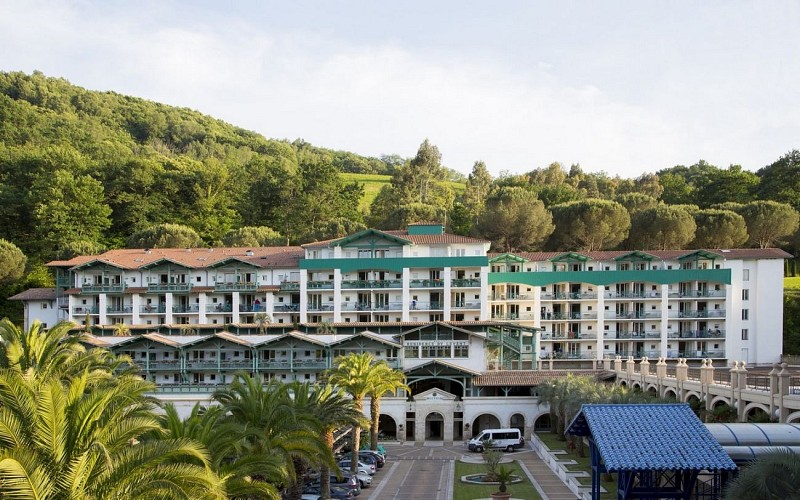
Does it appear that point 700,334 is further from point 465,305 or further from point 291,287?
point 291,287

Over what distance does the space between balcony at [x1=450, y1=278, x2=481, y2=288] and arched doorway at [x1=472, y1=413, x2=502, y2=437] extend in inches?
613

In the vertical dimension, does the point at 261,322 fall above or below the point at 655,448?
below

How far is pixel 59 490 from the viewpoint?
14.5 meters

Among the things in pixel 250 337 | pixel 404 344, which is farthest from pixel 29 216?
pixel 404 344

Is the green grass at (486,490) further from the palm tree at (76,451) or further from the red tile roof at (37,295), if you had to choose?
the red tile roof at (37,295)

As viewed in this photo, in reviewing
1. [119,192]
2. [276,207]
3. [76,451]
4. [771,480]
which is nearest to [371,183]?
[276,207]

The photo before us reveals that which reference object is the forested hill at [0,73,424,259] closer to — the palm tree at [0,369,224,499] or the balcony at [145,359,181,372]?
the balcony at [145,359,181,372]

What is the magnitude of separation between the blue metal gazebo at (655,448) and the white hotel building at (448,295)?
44.8 meters

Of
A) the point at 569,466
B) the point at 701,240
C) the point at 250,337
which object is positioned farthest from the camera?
the point at 701,240

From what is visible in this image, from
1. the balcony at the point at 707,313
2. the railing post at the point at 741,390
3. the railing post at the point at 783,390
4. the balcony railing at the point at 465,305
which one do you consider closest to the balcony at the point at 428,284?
the balcony railing at the point at 465,305

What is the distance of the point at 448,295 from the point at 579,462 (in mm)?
30012

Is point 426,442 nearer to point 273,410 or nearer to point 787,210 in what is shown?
point 273,410

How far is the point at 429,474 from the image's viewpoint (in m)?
48.3

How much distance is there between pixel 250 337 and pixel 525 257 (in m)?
29.4
